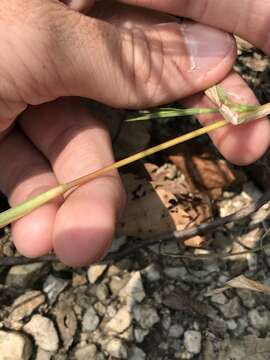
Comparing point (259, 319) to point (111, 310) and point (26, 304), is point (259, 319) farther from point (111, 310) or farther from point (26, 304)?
point (26, 304)

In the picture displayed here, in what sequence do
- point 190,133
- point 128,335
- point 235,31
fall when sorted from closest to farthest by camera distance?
1. point 190,133
2. point 128,335
3. point 235,31

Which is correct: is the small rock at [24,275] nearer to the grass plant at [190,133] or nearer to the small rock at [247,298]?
the grass plant at [190,133]

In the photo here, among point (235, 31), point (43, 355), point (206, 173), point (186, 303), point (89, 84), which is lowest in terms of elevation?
point (43, 355)

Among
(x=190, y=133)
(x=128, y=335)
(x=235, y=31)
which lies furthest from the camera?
(x=235, y=31)

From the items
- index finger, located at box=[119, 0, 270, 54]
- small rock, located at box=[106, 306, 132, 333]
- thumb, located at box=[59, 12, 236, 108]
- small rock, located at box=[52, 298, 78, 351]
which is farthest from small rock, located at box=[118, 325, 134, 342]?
index finger, located at box=[119, 0, 270, 54]

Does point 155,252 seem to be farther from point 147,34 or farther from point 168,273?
point 147,34

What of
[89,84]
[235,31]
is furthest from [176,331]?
[235,31]

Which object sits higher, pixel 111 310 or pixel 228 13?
pixel 228 13
